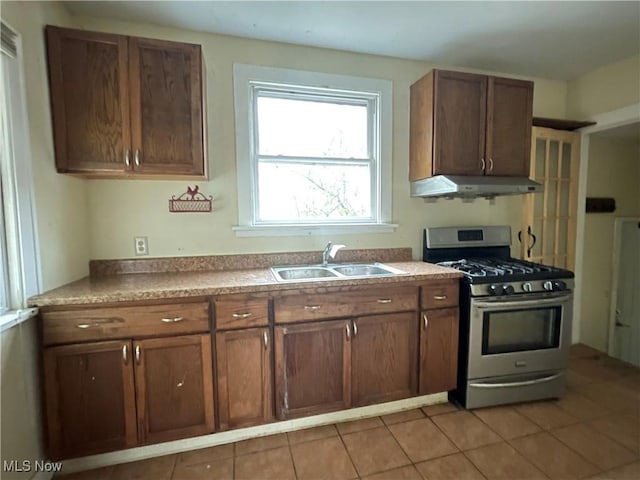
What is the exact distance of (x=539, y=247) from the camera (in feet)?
9.66

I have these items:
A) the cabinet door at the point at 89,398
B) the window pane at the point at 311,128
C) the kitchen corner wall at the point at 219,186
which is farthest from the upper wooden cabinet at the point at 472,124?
the cabinet door at the point at 89,398

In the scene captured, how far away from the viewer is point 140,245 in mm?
2113

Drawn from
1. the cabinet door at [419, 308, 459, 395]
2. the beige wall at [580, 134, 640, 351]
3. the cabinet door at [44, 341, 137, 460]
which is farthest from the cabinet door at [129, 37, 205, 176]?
the beige wall at [580, 134, 640, 351]

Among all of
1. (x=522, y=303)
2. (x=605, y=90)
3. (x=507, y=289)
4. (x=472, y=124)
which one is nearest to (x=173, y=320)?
(x=507, y=289)

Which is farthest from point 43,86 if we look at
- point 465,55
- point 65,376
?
point 465,55

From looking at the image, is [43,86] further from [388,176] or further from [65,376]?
[388,176]

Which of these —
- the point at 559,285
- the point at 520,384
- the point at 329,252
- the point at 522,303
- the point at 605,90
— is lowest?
the point at 520,384

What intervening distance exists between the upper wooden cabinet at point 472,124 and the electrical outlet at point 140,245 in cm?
201

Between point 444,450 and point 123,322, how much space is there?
5.98 feet

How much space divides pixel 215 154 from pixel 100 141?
2.17 ft

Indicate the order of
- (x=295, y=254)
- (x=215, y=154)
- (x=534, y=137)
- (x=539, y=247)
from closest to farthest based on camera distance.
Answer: (x=215, y=154)
(x=295, y=254)
(x=534, y=137)
(x=539, y=247)

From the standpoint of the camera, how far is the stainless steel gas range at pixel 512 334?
205 cm

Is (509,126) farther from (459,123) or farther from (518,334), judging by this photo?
A: (518,334)

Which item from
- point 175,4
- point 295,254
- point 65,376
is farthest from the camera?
point 295,254
